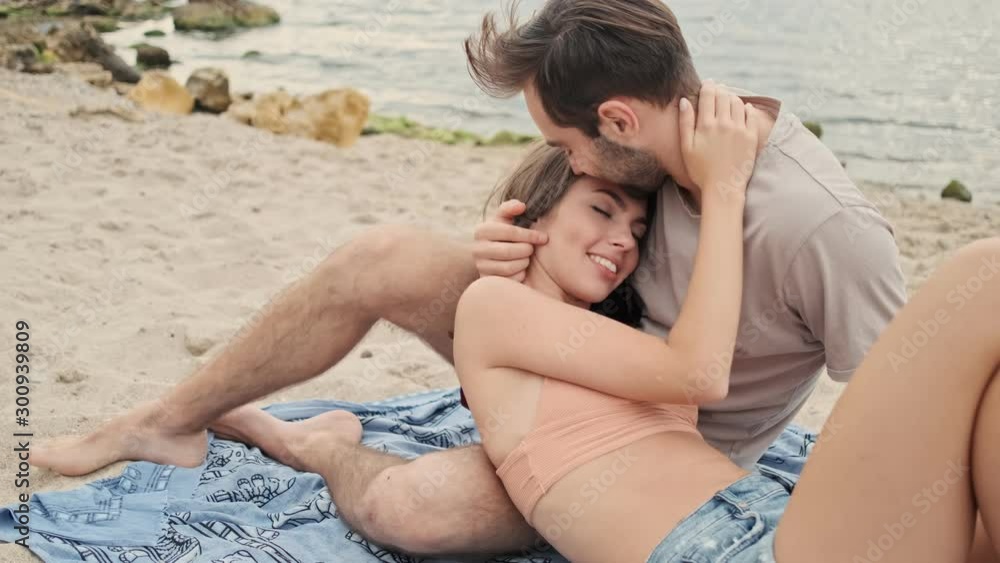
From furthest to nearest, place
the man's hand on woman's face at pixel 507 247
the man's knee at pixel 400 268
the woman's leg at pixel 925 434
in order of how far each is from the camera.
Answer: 1. the man's knee at pixel 400 268
2. the man's hand on woman's face at pixel 507 247
3. the woman's leg at pixel 925 434

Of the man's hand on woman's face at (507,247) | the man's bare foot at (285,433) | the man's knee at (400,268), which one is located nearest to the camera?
the man's hand on woman's face at (507,247)

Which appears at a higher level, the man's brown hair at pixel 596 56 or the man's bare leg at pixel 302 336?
the man's brown hair at pixel 596 56

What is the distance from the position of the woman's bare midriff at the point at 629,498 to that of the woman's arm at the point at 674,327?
0.14 m

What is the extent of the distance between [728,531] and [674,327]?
47cm

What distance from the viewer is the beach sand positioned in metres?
3.77

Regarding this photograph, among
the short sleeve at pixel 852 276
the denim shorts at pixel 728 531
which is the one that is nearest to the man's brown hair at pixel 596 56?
the short sleeve at pixel 852 276

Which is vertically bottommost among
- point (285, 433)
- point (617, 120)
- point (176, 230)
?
point (176, 230)

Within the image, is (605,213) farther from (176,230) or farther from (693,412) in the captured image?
(176,230)

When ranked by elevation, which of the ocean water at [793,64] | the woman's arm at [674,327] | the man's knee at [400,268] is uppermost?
the woman's arm at [674,327]

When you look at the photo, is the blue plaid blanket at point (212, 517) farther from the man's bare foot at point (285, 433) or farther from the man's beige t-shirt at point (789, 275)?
the man's beige t-shirt at point (789, 275)

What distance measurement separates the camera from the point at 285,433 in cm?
325

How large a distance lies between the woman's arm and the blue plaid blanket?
1.97 ft

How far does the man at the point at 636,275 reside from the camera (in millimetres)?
2379

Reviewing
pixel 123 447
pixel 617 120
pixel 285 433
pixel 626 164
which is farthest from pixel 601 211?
pixel 123 447
